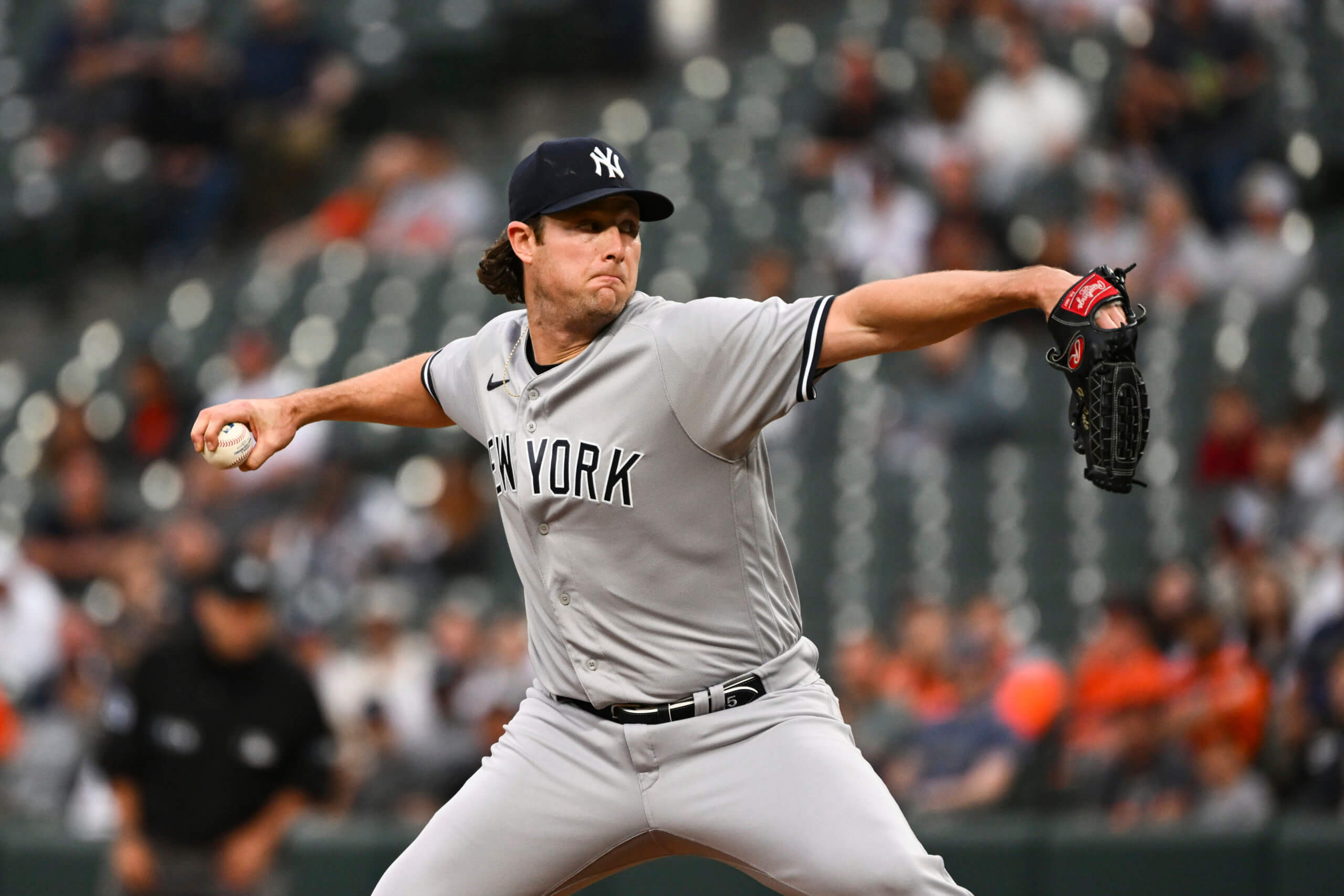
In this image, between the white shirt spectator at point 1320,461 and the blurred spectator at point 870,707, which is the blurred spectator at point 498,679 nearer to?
the blurred spectator at point 870,707

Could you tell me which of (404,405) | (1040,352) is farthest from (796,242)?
(404,405)

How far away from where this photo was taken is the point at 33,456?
1128 centimetres

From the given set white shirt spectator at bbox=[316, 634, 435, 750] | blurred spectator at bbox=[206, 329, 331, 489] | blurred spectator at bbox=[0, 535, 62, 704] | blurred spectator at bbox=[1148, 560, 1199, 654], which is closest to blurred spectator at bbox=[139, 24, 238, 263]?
blurred spectator at bbox=[206, 329, 331, 489]

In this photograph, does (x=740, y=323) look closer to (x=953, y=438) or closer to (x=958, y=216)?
(x=953, y=438)

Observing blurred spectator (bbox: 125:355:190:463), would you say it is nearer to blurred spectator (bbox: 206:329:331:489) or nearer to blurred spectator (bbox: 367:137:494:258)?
blurred spectator (bbox: 206:329:331:489)

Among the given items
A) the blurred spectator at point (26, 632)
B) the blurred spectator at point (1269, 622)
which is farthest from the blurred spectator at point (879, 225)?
the blurred spectator at point (26, 632)

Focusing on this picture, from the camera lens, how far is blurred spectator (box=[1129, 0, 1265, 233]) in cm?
1005

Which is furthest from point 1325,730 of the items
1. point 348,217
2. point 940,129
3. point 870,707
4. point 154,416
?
point 348,217

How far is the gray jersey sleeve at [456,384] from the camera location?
409 centimetres

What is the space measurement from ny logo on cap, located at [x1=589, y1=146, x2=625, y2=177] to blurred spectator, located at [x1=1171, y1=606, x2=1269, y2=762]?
158 inches

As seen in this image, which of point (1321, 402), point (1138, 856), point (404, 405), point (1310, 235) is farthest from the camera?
point (1310, 235)

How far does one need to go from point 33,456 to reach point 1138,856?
762 cm

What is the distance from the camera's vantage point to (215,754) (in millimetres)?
6168

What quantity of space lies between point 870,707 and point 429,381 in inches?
167
